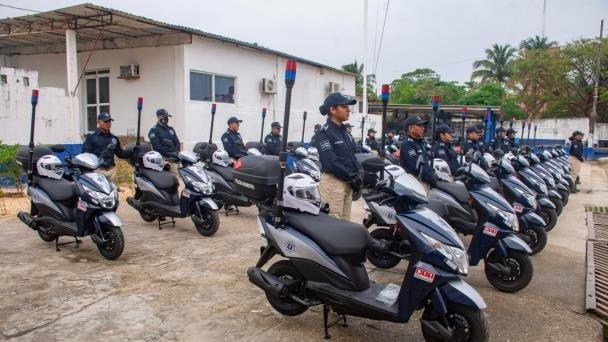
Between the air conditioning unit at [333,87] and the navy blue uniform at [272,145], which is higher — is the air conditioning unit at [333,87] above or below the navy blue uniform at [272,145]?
above

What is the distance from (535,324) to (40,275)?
4.53m

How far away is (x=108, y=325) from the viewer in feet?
12.1

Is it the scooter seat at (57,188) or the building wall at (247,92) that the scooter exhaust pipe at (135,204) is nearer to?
the scooter seat at (57,188)

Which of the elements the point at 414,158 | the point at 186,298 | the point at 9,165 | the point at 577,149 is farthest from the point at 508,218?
the point at 577,149

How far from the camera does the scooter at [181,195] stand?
259 inches

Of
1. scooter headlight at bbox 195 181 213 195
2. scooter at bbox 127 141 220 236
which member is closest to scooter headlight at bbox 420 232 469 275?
scooter at bbox 127 141 220 236

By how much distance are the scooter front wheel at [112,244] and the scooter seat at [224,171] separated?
2.74 m

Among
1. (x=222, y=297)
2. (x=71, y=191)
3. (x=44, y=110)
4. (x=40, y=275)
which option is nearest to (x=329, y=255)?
(x=222, y=297)

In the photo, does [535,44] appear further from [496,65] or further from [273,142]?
[273,142]

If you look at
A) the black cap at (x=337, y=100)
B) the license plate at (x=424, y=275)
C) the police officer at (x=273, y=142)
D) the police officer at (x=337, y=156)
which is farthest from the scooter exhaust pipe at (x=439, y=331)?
the police officer at (x=273, y=142)

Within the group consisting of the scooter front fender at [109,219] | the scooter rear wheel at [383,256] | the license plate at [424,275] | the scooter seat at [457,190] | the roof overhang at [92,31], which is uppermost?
the roof overhang at [92,31]

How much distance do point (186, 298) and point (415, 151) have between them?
2885 mm

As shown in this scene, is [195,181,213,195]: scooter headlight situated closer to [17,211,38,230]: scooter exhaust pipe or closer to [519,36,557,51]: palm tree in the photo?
[17,211,38,230]: scooter exhaust pipe

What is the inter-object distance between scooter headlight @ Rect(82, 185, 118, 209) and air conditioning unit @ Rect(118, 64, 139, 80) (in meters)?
9.18
